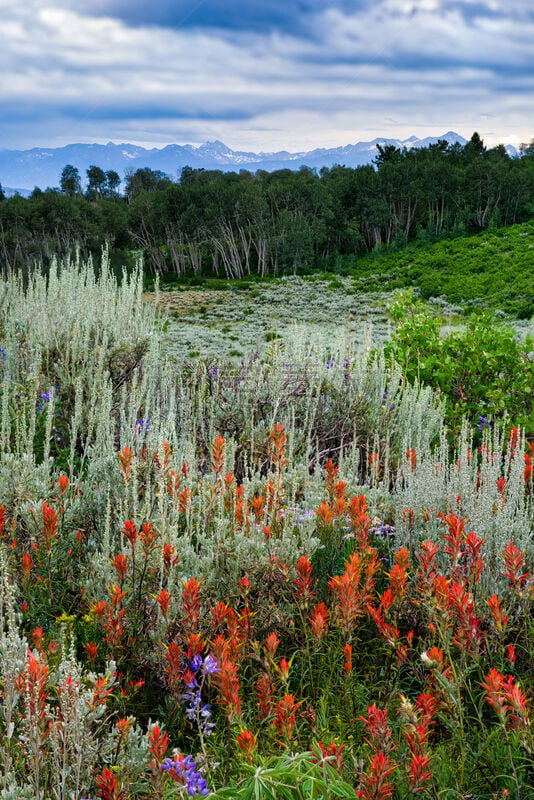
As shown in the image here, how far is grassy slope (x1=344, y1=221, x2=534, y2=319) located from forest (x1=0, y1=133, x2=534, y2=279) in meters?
4.32

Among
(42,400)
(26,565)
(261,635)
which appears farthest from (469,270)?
(26,565)

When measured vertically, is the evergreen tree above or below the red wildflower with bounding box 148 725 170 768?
above

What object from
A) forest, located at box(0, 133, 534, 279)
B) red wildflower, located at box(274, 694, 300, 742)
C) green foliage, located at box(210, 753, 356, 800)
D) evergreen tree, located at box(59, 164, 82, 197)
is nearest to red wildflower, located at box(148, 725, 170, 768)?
green foliage, located at box(210, 753, 356, 800)

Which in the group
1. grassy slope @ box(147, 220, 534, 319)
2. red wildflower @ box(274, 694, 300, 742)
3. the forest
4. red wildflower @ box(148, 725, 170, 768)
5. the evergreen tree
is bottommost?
red wildflower @ box(274, 694, 300, 742)

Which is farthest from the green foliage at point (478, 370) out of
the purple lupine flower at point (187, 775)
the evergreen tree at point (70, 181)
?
the evergreen tree at point (70, 181)

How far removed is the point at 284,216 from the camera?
53.8 meters

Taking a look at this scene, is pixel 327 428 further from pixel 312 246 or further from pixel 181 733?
pixel 312 246

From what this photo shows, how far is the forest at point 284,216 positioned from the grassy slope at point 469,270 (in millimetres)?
4323

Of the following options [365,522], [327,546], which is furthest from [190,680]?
[327,546]

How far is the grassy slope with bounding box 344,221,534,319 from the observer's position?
1179 inches

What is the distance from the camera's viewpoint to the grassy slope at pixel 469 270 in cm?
2994

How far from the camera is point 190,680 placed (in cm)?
204

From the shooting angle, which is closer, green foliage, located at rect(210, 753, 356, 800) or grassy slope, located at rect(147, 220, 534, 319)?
green foliage, located at rect(210, 753, 356, 800)

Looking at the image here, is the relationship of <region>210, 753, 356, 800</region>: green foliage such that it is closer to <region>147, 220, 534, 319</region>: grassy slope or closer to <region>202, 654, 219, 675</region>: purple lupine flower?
<region>202, 654, 219, 675</region>: purple lupine flower
